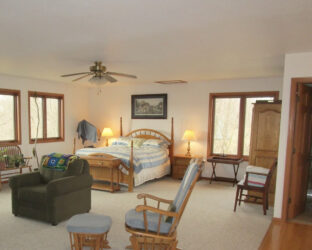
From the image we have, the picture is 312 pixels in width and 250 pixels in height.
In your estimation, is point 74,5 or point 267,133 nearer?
point 74,5

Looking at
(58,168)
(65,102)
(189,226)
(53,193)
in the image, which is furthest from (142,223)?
(65,102)

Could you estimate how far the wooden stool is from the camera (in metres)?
2.58

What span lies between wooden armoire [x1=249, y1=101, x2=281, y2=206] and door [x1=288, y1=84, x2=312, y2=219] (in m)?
0.44

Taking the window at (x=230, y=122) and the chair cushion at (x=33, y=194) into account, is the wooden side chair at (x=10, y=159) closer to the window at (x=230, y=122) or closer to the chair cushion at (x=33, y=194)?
the chair cushion at (x=33, y=194)

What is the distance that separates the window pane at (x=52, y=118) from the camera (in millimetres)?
6742

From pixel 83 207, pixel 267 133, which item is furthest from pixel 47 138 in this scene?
pixel 267 133

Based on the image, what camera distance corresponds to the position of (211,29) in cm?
267

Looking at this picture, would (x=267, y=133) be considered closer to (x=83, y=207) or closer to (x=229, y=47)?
(x=229, y=47)

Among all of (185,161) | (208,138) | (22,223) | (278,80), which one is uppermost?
(278,80)

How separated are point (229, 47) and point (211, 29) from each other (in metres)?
0.77

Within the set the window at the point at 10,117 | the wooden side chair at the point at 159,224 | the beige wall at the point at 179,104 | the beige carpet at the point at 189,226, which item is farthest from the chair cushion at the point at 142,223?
the window at the point at 10,117

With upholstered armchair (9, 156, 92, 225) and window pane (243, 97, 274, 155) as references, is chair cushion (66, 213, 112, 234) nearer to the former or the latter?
upholstered armchair (9, 156, 92, 225)

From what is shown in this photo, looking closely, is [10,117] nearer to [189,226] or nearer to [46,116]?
[46,116]

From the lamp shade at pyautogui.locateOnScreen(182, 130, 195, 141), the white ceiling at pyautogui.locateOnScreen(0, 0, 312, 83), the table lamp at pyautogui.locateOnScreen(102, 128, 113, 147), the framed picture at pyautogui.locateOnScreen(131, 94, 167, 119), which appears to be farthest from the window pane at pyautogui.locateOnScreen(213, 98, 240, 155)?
the table lamp at pyautogui.locateOnScreen(102, 128, 113, 147)
